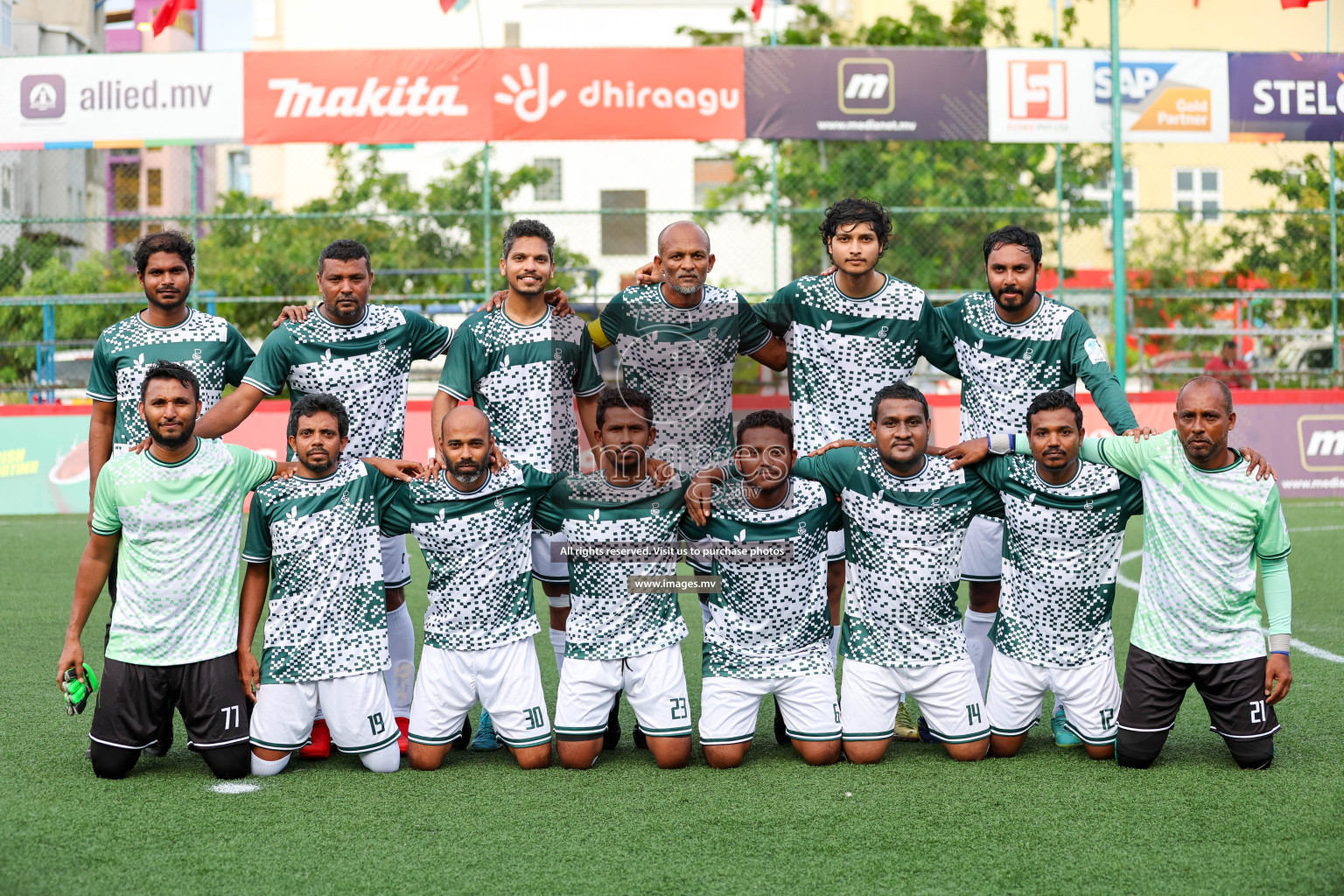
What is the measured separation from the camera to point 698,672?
20.5 feet

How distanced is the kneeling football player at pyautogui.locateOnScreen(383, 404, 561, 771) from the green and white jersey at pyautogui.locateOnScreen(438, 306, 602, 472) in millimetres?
369

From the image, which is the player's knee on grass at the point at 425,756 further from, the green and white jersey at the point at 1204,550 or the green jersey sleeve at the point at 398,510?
the green and white jersey at the point at 1204,550

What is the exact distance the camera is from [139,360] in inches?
200

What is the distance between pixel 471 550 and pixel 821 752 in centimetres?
145

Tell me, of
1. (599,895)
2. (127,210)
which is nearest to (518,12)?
(127,210)

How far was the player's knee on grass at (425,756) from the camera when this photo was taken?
4688mm

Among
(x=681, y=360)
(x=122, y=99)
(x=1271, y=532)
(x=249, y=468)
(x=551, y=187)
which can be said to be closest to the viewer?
(x=1271, y=532)

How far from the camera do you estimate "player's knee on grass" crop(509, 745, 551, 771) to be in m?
4.70

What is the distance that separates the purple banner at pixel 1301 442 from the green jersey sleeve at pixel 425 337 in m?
10.0

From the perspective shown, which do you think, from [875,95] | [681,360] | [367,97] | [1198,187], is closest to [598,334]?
[681,360]

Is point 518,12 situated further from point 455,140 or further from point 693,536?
point 693,536

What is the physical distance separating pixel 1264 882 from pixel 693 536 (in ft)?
7.04

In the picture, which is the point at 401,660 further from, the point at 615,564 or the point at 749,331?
the point at 749,331

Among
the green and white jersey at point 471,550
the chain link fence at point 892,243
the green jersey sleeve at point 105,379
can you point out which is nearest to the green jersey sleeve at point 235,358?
the green jersey sleeve at point 105,379
